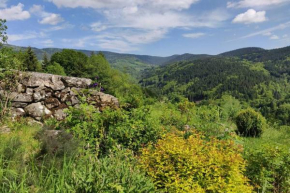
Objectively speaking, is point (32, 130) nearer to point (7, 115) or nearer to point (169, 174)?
point (7, 115)

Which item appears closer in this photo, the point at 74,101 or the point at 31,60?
the point at 74,101

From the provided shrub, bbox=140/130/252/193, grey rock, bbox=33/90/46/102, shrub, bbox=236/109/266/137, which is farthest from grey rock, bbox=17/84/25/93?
shrub, bbox=236/109/266/137

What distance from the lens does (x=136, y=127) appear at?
5352 mm

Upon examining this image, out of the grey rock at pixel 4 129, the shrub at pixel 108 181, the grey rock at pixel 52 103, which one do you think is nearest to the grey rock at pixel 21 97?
the grey rock at pixel 52 103

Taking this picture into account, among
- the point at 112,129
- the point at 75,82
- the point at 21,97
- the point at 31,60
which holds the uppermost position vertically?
the point at 31,60

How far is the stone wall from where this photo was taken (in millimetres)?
7496

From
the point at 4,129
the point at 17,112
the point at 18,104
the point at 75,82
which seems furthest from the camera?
the point at 75,82

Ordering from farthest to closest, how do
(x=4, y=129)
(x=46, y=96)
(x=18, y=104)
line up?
(x=46, y=96), (x=18, y=104), (x=4, y=129)

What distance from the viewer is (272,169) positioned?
423 centimetres

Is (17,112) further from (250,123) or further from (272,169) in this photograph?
(250,123)

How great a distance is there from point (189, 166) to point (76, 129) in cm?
316

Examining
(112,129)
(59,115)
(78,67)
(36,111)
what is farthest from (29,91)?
(78,67)

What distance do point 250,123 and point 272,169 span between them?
6878 mm

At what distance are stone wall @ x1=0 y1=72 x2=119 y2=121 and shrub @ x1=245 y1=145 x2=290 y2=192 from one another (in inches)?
173
